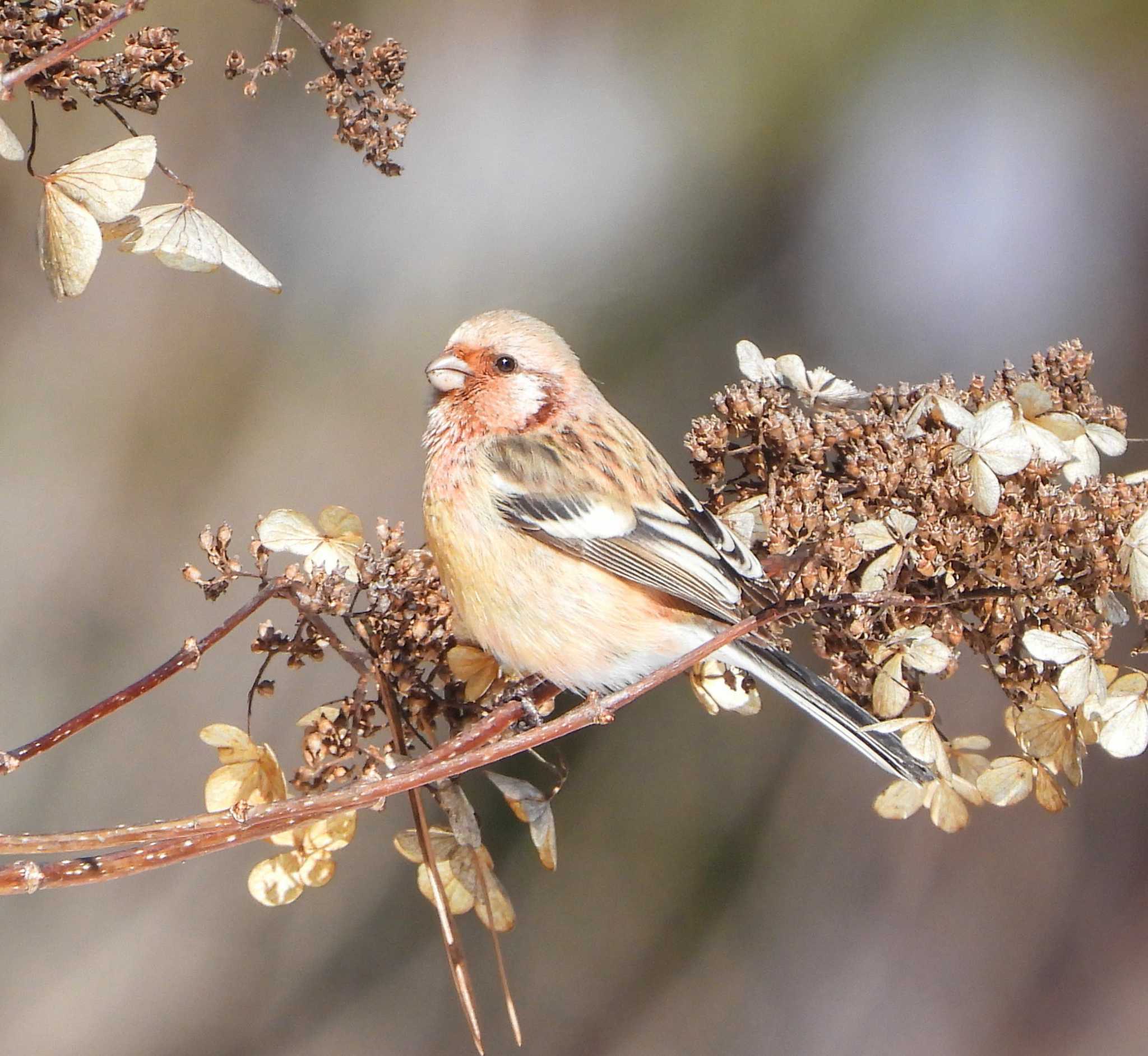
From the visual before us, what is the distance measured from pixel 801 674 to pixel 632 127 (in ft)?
14.9

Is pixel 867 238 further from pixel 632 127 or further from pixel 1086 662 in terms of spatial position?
pixel 1086 662

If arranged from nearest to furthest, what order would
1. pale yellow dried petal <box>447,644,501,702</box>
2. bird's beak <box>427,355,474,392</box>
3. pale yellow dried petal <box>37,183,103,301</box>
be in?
pale yellow dried petal <box>37,183,103,301</box>, pale yellow dried petal <box>447,644,501,702</box>, bird's beak <box>427,355,474,392</box>

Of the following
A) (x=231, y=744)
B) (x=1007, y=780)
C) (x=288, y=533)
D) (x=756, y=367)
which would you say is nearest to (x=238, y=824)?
(x=231, y=744)

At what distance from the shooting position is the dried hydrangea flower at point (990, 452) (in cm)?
172

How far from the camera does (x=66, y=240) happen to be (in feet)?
4.41

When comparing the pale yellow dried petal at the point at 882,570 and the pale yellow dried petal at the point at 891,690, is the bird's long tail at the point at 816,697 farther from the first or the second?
the pale yellow dried petal at the point at 882,570

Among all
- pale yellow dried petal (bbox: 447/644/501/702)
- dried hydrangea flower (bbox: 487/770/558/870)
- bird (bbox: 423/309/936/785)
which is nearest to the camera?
dried hydrangea flower (bbox: 487/770/558/870)

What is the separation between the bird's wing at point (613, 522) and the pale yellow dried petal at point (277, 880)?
3.26 ft

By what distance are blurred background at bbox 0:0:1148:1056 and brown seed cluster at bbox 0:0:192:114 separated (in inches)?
144

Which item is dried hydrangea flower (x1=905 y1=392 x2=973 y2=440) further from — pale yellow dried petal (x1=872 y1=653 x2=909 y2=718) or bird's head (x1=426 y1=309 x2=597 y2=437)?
bird's head (x1=426 y1=309 x2=597 y2=437)

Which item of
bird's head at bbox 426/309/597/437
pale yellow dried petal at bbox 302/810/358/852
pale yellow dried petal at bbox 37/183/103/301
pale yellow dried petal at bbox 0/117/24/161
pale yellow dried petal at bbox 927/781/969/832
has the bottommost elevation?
pale yellow dried petal at bbox 927/781/969/832

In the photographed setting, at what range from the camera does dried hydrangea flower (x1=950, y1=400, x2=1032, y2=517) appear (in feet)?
5.65

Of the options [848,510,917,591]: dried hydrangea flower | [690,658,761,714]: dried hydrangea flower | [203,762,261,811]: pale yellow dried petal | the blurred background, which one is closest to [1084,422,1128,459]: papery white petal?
[848,510,917,591]: dried hydrangea flower

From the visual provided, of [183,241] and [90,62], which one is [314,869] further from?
[90,62]
